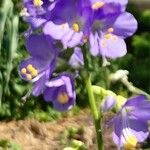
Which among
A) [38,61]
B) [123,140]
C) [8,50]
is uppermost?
[38,61]

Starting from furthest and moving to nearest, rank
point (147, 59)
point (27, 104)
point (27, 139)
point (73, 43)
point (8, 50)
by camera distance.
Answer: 1. point (147, 59)
2. point (27, 104)
3. point (27, 139)
4. point (8, 50)
5. point (73, 43)

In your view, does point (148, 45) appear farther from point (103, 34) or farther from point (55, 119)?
point (103, 34)

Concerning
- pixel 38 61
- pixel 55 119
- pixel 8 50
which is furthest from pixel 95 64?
pixel 38 61

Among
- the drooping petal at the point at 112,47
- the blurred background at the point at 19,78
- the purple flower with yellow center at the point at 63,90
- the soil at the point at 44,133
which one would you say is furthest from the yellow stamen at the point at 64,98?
the soil at the point at 44,133

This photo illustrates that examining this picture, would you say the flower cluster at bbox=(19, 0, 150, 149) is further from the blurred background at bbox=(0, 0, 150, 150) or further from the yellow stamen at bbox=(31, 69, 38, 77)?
the blurred background at bbox=(0, 0, 150, 150)

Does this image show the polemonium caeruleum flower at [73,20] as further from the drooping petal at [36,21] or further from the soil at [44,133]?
the soil at [44,133]

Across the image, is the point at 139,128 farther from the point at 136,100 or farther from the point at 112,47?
the point at 112,47
